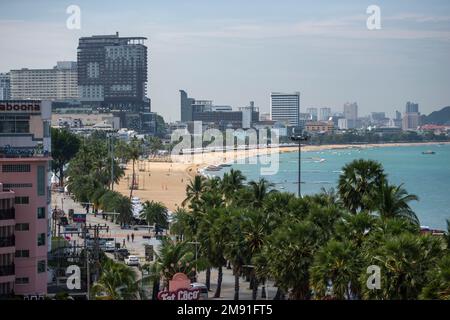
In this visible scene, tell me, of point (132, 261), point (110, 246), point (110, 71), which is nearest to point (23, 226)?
point (132, 261)

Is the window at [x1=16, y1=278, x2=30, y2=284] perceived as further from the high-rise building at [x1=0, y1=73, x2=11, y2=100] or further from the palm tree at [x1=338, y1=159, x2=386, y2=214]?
the high-rise building at [x1=0, y1=73, x2=11, y2=100]

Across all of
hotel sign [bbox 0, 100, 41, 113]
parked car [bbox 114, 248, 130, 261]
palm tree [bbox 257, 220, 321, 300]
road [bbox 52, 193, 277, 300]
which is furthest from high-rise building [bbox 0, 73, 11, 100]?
palm tree [bbox 257, 220, 321, 300]

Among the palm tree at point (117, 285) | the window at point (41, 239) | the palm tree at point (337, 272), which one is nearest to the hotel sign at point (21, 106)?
the window at point (41, 239)

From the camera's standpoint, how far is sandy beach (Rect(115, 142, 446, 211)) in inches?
2667

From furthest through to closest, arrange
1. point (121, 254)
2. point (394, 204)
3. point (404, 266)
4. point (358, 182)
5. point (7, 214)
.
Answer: point (121, 254) < point (358, 182) < point (7, 214) < point (394, 204) < point (404, 266)

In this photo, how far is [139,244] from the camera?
35.0 m

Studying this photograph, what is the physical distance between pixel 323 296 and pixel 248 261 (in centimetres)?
546

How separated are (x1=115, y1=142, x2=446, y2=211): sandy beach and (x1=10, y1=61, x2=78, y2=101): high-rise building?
128 ft

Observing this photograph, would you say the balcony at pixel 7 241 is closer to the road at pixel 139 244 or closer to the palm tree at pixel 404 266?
the road at pixel 139 244

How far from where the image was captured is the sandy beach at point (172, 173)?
67.8 m

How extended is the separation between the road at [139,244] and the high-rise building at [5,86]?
108 metres

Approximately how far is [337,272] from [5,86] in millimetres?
161654

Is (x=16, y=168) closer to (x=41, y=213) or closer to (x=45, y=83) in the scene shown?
(x=41, y=213)
